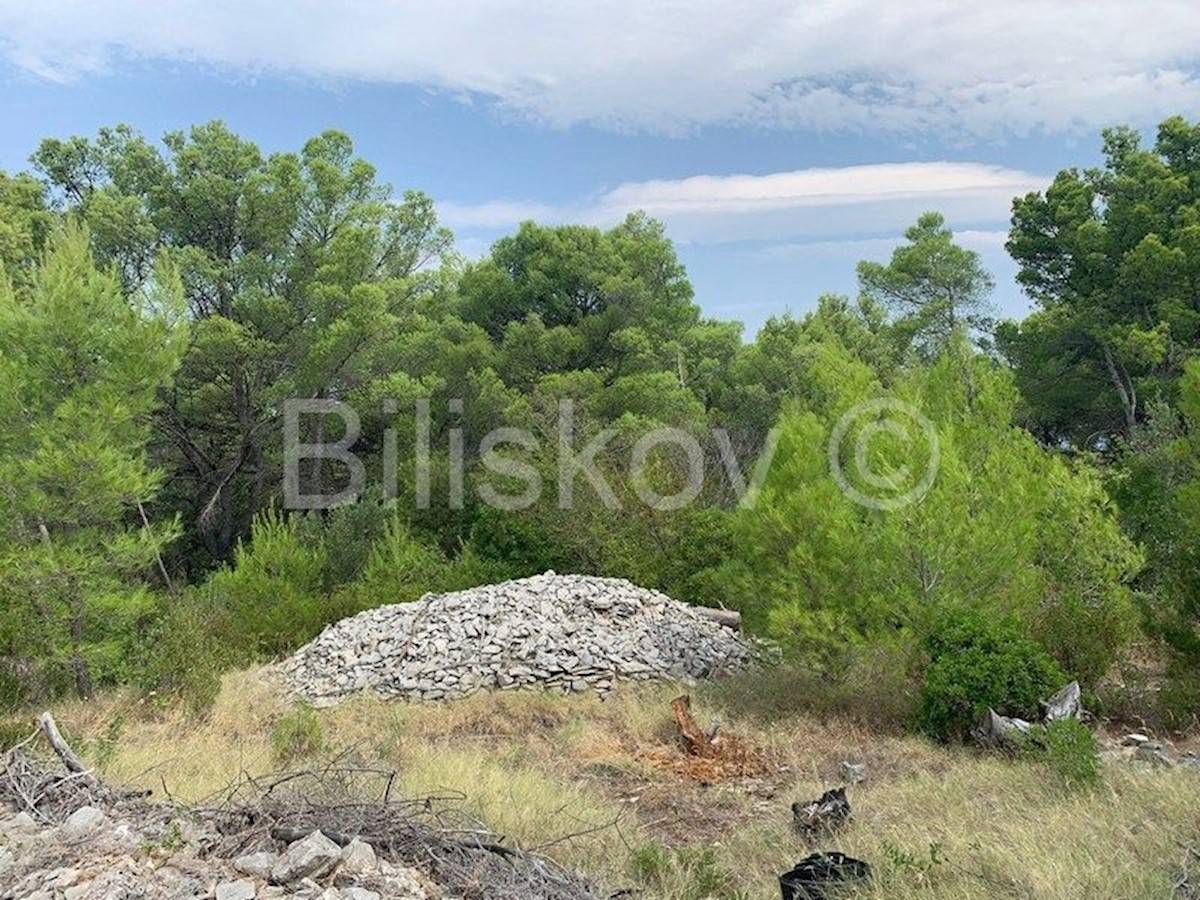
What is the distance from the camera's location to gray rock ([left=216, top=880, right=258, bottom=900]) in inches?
140

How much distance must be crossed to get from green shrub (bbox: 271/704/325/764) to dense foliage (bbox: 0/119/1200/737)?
1.99m

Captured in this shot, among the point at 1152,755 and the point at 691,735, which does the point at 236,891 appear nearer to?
the point at 691,735

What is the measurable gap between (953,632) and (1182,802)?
3.08 meters

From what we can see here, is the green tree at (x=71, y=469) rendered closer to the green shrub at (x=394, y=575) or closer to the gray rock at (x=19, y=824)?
the green shrub at (x=394, y=575)

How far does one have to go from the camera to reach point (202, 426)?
21312 mm

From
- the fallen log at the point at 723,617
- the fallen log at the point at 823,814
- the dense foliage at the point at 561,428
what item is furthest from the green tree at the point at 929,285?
the fallen log at the point at 823,814

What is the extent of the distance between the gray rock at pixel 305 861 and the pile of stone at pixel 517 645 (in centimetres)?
743

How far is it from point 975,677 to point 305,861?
20.1 ft

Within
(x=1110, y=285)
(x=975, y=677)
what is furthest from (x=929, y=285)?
(x=975, y=677)

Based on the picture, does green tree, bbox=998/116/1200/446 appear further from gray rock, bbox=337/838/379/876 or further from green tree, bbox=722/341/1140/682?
gray rock, bbox=337/838/379/876

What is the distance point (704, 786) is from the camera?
24.8 feet

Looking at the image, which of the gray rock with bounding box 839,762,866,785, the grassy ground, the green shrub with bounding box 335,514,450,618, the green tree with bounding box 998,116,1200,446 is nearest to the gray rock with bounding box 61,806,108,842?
the grassy ground

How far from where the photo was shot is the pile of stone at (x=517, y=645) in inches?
448

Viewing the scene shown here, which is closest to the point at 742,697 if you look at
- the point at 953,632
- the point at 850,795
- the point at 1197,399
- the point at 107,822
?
the point at 953,632
